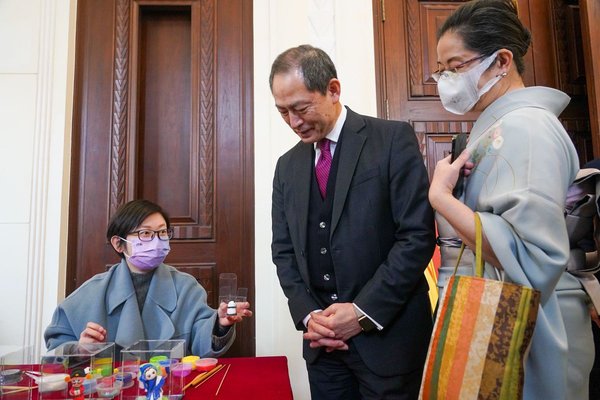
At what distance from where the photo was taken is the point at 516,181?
35.8 inches

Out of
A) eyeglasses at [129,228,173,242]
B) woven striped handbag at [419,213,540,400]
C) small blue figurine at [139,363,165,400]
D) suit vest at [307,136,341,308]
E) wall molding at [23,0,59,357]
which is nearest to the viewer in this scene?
woven striped handbag at [419,213,540,400]

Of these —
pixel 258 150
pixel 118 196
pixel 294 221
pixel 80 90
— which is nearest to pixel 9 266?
pixel 118 196

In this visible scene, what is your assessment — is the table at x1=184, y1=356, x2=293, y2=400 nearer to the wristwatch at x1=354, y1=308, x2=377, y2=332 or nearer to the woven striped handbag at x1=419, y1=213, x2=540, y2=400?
the wristwatch at x1=354, y1=308, x2=377, y2=332

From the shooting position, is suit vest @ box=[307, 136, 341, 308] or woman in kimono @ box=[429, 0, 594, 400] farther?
suit vest @ box=[307, 136, 341, 308]

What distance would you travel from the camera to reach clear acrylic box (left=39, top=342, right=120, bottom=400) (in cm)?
105

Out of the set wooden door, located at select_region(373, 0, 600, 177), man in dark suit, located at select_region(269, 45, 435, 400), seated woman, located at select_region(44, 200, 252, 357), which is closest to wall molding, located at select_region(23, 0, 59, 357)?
seated woman, located at select_region(44, 200, 252, 357)

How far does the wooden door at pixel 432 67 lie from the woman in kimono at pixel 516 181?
1.37 meters

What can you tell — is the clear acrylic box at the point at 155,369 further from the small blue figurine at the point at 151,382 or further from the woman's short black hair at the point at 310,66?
the woman's short black hair at the point at 310,66

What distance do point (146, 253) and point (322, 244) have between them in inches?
31.4

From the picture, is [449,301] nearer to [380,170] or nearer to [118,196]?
[380,170]

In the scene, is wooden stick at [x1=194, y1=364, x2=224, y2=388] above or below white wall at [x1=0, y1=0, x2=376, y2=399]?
below

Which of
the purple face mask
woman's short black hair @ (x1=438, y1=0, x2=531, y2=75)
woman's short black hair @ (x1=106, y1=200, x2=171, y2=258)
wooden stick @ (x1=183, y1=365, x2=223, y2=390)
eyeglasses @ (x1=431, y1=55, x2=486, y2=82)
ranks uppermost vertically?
woman's short black hair @ (x1=438, y1=0, x2=531, y2=75)

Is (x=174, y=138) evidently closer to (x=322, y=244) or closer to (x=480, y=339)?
(x=322, y=244)

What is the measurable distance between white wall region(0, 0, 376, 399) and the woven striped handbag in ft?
5.17
